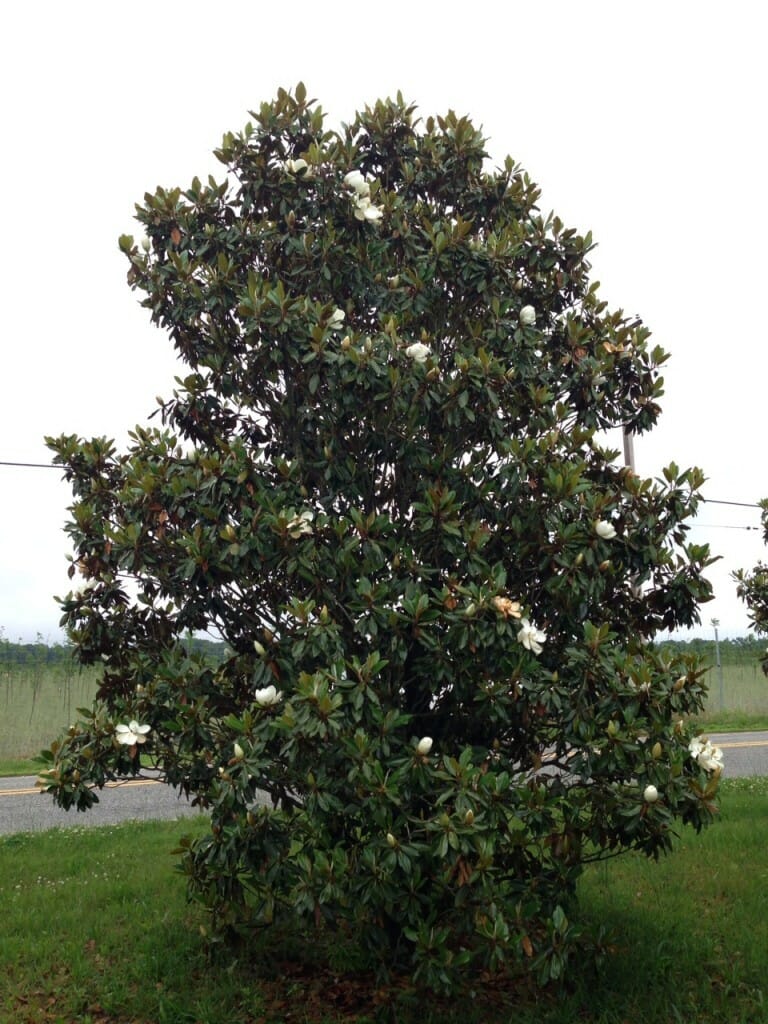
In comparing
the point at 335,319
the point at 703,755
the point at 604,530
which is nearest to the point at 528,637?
the point at 604,530

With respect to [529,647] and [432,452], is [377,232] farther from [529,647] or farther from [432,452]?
[529,647]

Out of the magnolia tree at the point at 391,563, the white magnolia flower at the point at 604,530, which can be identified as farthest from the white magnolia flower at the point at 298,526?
the white magnolia flower at the point at 604,530

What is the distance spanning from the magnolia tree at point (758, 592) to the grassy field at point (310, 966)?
11.7 feet

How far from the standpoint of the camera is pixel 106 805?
14484 mm

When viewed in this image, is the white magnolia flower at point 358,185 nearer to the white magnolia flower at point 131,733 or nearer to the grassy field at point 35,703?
the white magnolia flower at point 131,733

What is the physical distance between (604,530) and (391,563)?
48.9 inches

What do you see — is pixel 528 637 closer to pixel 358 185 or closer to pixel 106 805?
pixel 358 185

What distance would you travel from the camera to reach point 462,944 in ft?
19.6

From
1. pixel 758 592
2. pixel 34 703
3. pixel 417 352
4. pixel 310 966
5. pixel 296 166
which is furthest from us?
pixel 34 703

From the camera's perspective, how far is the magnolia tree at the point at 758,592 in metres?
11.4

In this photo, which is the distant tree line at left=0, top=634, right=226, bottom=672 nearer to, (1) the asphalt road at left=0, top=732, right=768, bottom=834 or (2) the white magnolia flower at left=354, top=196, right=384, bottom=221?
(1) the asphalt road at left=0, top=732, right=768, bottom=834

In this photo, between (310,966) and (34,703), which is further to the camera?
(34,703)

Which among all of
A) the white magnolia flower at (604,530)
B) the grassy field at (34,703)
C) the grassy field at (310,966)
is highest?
the white magnolia flower at (604,530)

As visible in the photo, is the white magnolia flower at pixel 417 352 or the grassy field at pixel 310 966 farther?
the grassy field at pixel 310 966
